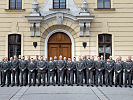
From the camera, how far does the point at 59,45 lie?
15.0 metres

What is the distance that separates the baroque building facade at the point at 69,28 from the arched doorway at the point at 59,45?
86 mm

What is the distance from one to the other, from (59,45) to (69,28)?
4.76 feet

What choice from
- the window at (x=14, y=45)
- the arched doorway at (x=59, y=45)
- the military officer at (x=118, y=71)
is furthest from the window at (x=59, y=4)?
the military officer at (x=118, y=71)

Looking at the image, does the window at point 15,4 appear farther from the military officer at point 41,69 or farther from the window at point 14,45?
the military officer at point 41,69

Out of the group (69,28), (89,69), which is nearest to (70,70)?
(89,69)

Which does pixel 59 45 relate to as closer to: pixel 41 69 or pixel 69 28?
pixel 69 28

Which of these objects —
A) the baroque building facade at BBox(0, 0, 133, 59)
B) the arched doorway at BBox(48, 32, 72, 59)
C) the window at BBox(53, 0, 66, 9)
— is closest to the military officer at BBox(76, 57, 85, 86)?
the baroque building facade at BBox(0, 0, 133, 59)

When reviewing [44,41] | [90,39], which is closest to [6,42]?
[44,41]

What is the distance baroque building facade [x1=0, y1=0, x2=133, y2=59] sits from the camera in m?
14.4

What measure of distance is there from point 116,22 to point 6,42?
26.5ft

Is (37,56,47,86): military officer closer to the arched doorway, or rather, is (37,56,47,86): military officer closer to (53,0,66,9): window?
the arched doorway

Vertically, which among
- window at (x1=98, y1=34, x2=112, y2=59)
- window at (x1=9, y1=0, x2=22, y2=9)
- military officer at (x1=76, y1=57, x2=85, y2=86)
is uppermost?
window at (x1=9, y1=0, x2=22, y2=9)

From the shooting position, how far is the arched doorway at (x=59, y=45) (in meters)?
15.0

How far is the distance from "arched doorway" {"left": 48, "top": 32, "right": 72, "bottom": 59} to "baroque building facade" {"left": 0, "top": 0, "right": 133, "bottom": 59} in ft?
0.28
